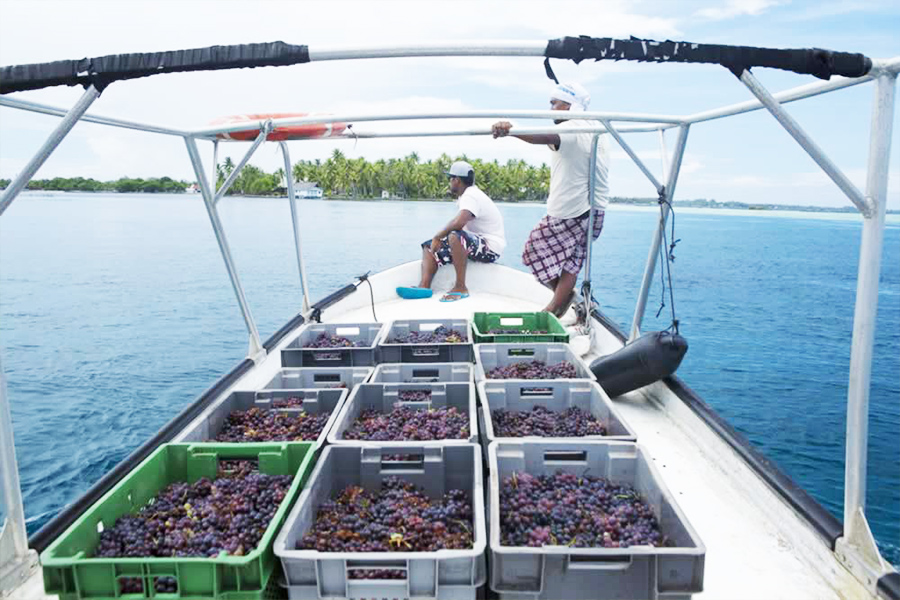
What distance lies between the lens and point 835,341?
1727cm

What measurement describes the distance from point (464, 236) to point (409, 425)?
12.8 feet

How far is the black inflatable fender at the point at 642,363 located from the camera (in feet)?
10.8

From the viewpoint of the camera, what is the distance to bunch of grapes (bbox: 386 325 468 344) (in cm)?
394

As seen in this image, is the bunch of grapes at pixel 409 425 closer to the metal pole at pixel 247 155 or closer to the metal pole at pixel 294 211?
the metal pole at pixel 247 155

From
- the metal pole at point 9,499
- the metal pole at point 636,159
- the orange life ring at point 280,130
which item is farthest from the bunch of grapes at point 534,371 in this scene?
the metal pole at point 9,499

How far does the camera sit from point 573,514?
1.96 metres

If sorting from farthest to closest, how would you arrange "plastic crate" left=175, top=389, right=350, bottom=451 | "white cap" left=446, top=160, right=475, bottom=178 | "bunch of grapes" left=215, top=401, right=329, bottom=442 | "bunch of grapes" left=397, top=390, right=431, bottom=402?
"white cap" left=446, top=160, right=475, bottom=178 < "bunch of grapes" left=397, top=390, right=431, bottom=402 < "plastic crate" left=175, top=389, right=350, bottom=451 < "bunch of grapes" left=215, top=401, right=329, bottom=442

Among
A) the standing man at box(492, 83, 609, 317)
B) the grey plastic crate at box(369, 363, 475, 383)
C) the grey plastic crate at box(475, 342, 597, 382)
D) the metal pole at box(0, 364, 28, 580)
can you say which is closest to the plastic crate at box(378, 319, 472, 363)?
the grey plastic crate at box(475, 342, 597, 382)

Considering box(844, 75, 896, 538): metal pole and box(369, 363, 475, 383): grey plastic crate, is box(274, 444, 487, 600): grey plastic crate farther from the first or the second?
box(369, 363, 475, 383): grey plastic crate

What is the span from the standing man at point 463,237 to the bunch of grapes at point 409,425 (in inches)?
130

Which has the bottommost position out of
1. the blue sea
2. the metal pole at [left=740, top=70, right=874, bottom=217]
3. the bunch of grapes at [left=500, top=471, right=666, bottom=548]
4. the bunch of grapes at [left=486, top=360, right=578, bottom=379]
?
the blue sea

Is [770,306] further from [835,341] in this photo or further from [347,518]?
[347,518]

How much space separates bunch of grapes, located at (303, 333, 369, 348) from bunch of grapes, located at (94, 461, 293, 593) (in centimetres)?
173

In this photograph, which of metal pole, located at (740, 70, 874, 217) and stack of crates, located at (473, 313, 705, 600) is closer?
stack of crates, located at (473, 313, 705, 600)
